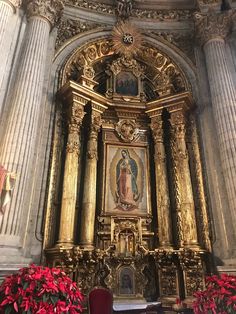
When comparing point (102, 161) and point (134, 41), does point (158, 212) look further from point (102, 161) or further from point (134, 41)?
point (134, 41)

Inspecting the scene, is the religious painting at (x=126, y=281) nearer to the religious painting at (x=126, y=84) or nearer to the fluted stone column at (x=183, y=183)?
the fluted stone column at (x=183, y=183)

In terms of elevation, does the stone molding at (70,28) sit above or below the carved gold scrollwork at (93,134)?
above

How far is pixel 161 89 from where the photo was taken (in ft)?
23.1

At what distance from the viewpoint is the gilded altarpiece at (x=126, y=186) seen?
16.8 ft

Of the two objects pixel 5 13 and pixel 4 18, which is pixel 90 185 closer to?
pixel 4 18

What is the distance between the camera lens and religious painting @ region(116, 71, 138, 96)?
24.1 ft

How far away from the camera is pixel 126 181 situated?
6.13m

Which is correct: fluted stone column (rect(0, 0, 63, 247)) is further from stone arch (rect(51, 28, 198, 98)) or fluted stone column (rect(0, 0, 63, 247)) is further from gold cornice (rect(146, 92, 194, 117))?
gold cornice (rect(146, 92, 194, 117))

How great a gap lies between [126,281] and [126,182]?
192 cm

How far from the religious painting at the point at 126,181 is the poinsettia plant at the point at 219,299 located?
286 centimetres

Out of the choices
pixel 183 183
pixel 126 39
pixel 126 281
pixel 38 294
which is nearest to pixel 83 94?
pixel 126 39

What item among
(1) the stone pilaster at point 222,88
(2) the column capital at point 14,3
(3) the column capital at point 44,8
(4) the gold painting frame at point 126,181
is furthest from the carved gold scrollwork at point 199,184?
(2) the column capital at point 14,3

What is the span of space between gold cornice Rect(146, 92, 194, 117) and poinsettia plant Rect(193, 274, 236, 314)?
4.22 m

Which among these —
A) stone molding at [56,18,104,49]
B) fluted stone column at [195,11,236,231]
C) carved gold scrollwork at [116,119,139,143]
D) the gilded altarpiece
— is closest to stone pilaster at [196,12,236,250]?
fluted stone column at [195,11,236,231]
